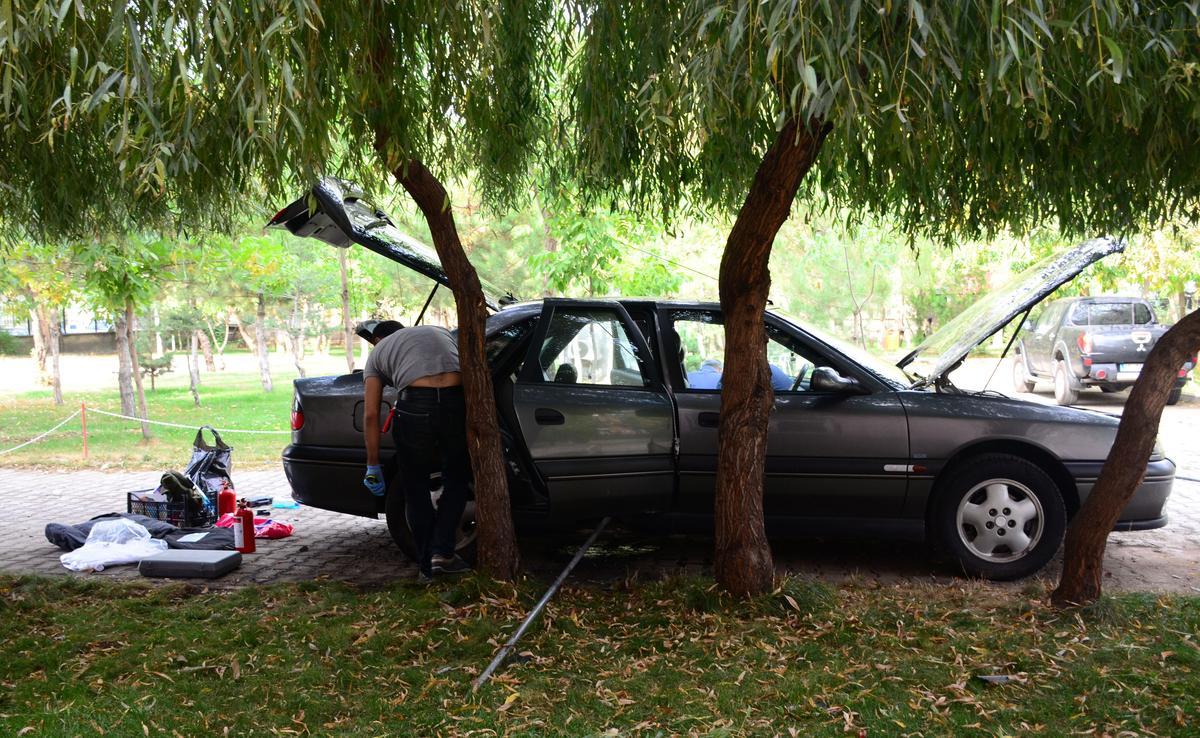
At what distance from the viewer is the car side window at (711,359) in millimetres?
6373

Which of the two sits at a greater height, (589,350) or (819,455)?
(589,350)

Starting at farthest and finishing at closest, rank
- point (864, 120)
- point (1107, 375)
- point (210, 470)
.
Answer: point (1107, 375) < point (210, 470) < point (864, 120)

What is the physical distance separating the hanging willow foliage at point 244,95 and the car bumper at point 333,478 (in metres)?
1.72

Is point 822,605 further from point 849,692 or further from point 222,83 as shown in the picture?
point 222,83

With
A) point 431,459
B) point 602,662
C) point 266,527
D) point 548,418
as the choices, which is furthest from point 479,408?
point 266,527

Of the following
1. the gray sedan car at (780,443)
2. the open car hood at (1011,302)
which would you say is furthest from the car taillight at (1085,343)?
the gray sedan car at (780,443)

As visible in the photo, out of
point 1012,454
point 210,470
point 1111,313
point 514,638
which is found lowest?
point 514,638

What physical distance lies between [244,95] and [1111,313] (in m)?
18.5

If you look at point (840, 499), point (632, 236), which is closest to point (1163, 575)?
point (840, 499)

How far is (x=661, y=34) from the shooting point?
502 cm

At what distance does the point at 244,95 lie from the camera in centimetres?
383

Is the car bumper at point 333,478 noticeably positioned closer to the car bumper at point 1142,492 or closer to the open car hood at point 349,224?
the open car hood at point 349,224

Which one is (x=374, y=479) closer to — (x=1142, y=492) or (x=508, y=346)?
(x=508, y=346)

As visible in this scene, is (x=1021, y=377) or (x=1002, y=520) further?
(x=1021, y=377)
